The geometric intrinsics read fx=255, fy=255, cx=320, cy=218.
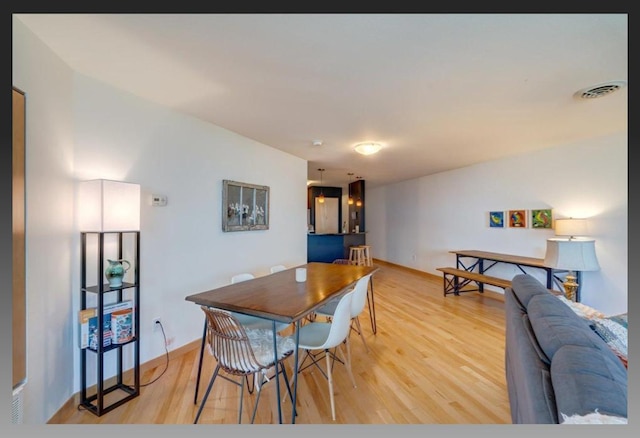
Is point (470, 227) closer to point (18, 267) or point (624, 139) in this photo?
point (624, 139)

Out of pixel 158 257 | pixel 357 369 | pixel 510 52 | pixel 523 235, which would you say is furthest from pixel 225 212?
pixel 523 235

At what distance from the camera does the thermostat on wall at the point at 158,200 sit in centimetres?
223

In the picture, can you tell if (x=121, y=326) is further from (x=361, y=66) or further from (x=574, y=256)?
(x=574, y=256)

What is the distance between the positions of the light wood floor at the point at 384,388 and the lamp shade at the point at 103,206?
1203 millimetres

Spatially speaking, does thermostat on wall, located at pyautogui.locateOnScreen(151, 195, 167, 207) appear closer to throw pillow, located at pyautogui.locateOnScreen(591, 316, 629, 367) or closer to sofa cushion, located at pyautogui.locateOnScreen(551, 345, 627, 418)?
sofa cushion, located at pyautogui.locateOnScreen(551, 345, 627, 418)

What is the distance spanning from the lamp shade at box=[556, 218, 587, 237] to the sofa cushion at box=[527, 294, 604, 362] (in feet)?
8.04

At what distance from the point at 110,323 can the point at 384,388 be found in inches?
79.2

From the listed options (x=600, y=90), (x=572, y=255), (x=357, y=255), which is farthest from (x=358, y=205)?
(x=600, y=90)

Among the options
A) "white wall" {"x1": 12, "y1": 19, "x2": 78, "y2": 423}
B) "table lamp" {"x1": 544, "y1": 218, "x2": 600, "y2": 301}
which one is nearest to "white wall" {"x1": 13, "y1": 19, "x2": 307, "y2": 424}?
"white wall" {"x1": 12, "y1": 19, "x2": 78, "y2": 423}

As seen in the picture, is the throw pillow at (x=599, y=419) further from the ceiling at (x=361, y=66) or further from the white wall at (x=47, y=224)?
the white wall at (x=47, y=224)

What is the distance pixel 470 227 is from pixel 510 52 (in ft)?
13.1

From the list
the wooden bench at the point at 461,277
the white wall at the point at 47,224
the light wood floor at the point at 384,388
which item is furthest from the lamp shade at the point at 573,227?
the white wall at the point at 47,224

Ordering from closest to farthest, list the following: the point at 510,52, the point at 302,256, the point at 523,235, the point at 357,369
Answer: the point at 510,52, the point at 357,369, the point at 523,235, the point at 302,256

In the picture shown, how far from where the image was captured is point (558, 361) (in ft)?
2.90
